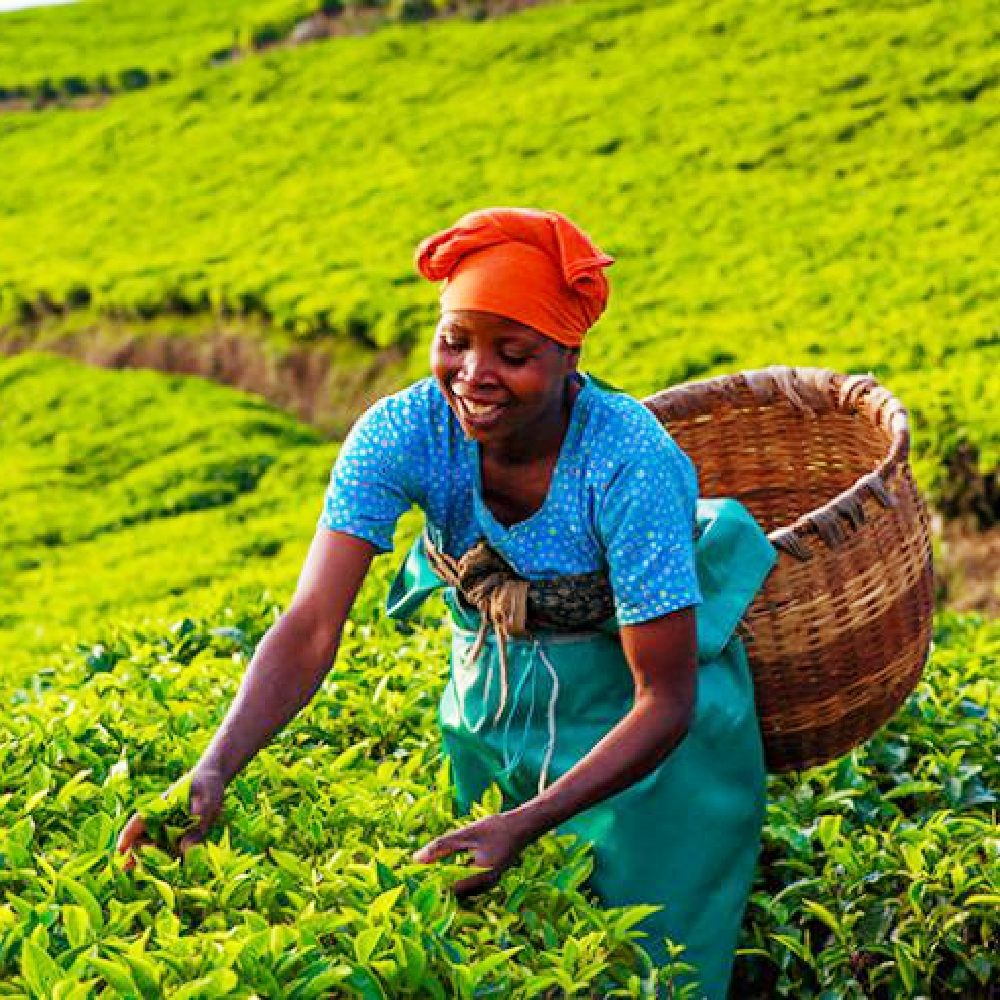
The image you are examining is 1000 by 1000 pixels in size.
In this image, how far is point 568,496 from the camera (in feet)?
9.34

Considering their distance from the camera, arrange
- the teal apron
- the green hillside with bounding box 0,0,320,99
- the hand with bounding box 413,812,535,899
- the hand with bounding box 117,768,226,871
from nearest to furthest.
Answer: the hand with bounding box 413,812,535,899 < the hand with bounding box 117,768,226,871 < the teal apron < the green hillside with bounding box 0,0,320,99

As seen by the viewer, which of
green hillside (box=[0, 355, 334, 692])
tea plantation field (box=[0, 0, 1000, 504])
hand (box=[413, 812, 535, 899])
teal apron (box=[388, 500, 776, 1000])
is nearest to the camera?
hand (box=[413, 812, 535, 899])

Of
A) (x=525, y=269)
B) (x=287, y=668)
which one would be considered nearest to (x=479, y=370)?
(x=525, y=269)

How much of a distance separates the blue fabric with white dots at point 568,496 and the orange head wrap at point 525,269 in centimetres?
20

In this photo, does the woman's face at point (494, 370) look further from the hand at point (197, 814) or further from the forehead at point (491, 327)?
the hand at point (197, 814)

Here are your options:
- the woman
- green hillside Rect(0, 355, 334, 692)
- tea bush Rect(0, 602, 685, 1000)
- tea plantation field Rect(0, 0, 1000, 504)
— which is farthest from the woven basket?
green hillside Rect(0, 355, 334, 692)

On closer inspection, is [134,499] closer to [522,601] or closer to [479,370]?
[522,601]

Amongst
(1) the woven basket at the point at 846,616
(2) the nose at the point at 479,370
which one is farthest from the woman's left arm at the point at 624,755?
(1) the woven basket at the point at 846,616

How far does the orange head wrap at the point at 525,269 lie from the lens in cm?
267

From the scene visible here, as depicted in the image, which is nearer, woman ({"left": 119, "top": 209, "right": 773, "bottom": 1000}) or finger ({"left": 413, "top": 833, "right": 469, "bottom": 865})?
finger ({"left": 413, "top": 833, "right": 469, "bottom": 865})

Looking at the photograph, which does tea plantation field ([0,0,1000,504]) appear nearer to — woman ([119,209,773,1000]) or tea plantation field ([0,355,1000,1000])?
tea plantation field ([0,355,1000,1000])

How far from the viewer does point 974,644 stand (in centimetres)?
498

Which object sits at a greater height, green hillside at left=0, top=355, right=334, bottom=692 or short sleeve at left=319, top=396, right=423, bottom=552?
short sleeve at left=319, top=396, right=423, bottom=552

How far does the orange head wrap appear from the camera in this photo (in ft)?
8.77
